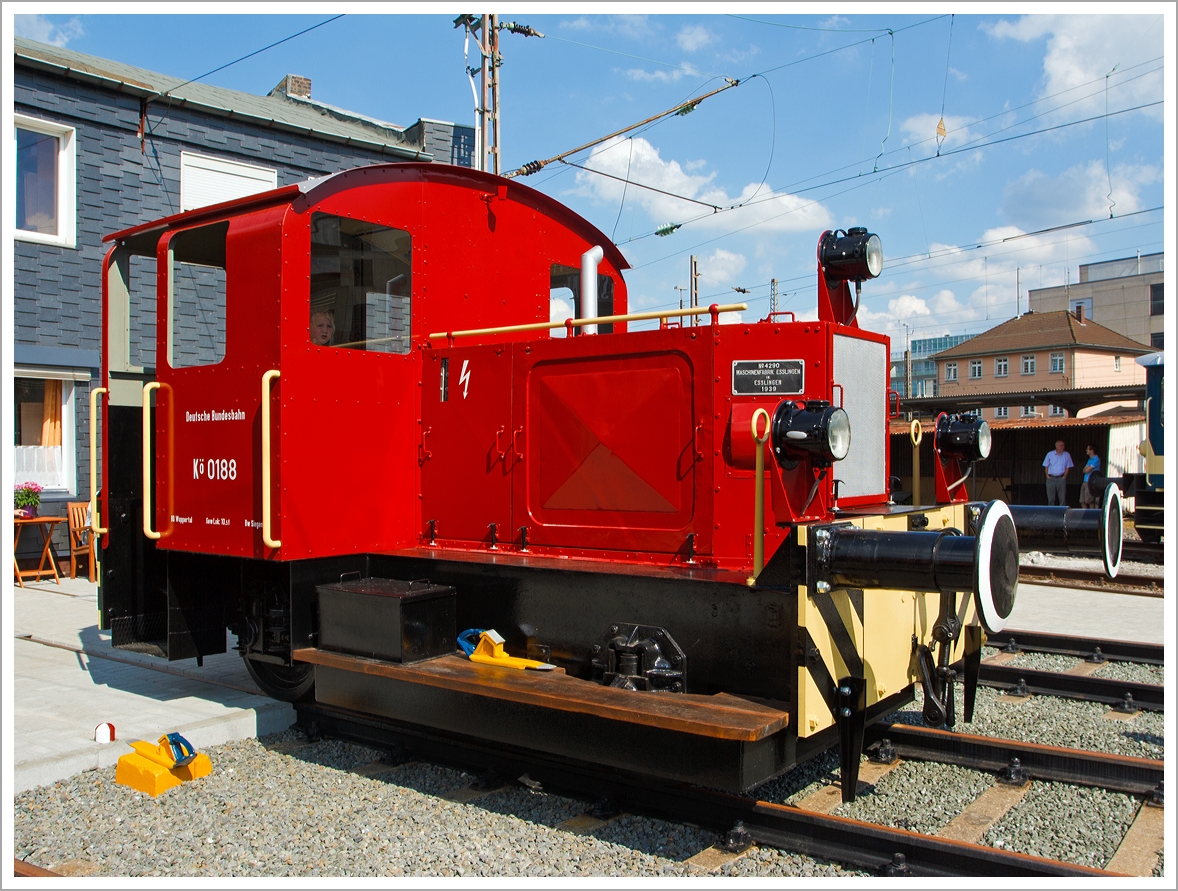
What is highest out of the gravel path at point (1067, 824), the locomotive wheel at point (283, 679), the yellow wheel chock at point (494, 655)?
the yellow wheel chock at point (494, 655)

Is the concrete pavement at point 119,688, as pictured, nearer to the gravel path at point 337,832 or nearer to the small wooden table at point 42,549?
the gravel path at point 337,832

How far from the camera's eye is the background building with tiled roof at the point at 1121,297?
56469 mm

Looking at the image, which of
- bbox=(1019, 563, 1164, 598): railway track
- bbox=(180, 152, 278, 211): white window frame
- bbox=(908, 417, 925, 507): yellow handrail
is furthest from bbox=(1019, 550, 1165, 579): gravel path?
bbox=(180, 152, 278, 211): white window frame

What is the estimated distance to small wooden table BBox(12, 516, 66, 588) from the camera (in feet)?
37.2

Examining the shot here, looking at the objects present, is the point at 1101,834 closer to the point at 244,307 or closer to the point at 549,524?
the point at 549,524

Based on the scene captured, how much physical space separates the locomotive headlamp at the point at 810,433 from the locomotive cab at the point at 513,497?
2cm

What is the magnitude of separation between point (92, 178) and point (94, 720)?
8.98m

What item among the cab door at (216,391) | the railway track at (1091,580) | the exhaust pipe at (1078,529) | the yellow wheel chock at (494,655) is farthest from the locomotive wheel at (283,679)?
the railway track at (1091,580)

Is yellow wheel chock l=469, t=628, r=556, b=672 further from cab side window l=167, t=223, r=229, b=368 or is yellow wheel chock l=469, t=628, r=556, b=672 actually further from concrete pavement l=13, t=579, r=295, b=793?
cab side window l=167, t=223, r=229, b=368

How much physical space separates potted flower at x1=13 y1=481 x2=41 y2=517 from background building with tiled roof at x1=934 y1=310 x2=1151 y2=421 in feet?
140

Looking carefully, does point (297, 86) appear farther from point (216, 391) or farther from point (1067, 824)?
point (1067, 824)

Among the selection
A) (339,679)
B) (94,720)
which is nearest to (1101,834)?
(339,679)

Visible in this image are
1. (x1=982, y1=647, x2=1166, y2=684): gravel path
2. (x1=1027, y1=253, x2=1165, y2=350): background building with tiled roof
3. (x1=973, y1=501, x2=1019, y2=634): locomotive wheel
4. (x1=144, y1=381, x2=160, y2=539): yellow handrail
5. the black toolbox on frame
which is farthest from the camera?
(x1=1027, y1=253, x2=1165, y2=350): background building with tiled roof

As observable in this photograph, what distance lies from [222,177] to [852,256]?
11.2m
